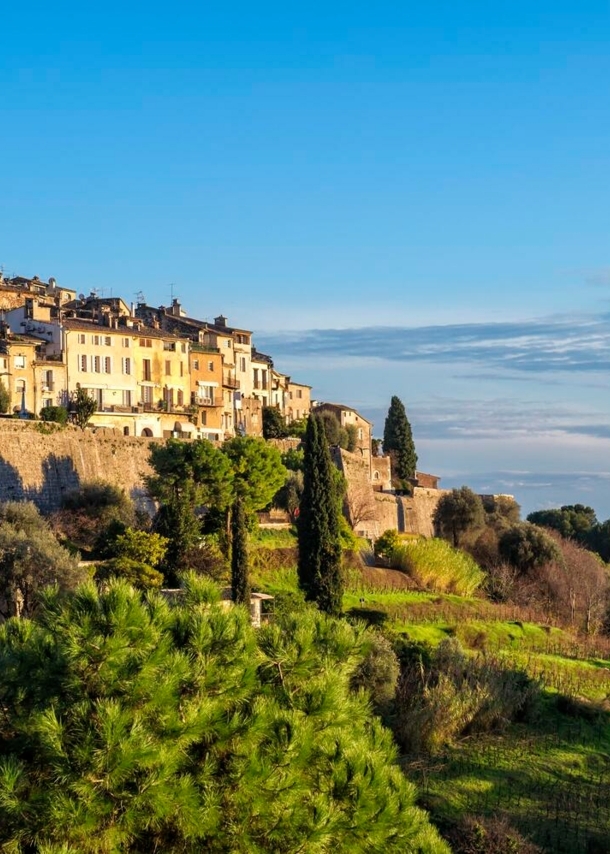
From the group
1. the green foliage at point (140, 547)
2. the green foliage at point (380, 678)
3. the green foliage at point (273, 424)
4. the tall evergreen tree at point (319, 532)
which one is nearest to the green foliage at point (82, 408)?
the tall evergreen tree at point (319, 532)

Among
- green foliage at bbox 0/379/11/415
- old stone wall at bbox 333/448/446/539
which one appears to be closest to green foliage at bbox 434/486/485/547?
old stone wall at bbox 333/448/446/539

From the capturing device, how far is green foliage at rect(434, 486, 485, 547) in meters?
65.1

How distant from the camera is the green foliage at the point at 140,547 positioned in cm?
4244

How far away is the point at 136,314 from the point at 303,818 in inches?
2441

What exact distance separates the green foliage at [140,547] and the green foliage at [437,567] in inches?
597

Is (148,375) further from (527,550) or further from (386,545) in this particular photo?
(527,550)

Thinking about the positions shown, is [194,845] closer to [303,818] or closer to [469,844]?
[303,818]

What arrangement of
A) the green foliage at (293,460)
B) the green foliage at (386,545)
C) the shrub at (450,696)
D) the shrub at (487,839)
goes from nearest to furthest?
the shrub at (487,839)
the shrub at (450,696)
the green foliage at (386,545)
the green foliage at (293,460)

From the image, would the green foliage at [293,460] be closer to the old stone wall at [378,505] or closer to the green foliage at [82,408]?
the old stone wall at [378,505]

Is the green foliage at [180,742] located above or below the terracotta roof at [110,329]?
below

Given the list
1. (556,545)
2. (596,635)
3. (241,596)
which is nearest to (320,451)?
(241,596)

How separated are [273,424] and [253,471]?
2305 cm

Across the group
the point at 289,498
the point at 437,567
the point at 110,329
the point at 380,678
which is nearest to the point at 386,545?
the point at 437,567

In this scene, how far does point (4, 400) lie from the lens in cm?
5522
